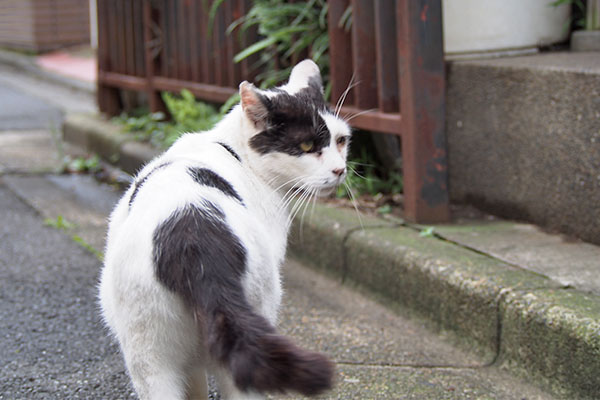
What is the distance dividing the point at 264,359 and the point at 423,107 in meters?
2.22

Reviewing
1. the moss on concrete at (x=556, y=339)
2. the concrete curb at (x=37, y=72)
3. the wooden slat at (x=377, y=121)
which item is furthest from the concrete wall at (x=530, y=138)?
the concrete curb at (x=37, y=72)

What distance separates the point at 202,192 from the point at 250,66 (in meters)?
3.24

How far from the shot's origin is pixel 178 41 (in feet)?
20.0

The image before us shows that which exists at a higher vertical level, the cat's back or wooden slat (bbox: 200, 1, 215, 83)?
wooden slat (bbox: 200, 1, 215, 83)

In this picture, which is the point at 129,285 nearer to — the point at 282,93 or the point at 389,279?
the point at 282,93

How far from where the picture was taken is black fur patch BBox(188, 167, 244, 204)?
2.02m

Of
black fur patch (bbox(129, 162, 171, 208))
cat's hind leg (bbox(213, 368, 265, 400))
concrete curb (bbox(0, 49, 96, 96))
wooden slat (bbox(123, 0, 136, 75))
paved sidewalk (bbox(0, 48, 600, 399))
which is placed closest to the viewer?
cat's hind leg (bbox(213, 368, 265, 400))

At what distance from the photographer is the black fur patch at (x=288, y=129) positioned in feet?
7.35

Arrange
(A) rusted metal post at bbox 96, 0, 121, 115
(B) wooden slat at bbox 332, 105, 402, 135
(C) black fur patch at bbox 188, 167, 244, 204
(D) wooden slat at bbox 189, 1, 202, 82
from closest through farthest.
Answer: (C) black fur patch at bbox 188, 167, 244, 204 → (B) wooden slat at bbox 332, 105, 402, 135 → (D) wooden slat at bbox 189, 1, 202, 82 → (A) rusted metal post at bbox 96, 0, 121, 115

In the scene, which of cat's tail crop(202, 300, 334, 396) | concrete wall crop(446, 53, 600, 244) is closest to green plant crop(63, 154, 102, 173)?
concrete wall crop(446, 53, 600, 244)

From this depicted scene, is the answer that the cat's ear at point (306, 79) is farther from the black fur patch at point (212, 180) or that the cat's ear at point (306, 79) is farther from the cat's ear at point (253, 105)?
the black fur patch at point (212, 180)

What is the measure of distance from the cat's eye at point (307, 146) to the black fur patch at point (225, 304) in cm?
43

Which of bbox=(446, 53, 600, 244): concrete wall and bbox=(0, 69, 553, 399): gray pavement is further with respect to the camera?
bbox=(446, 53, 600, 244): concrete wall

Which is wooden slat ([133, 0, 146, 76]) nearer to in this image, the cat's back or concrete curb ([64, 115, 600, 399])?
concrete curb ([64, 115, 600, 399])
